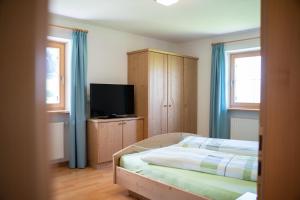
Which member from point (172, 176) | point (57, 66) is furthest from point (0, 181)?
point (57, 66)

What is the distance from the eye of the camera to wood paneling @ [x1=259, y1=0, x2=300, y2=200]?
96 centimetres

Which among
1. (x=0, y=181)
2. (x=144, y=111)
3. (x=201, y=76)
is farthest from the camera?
(x=201, y=76)

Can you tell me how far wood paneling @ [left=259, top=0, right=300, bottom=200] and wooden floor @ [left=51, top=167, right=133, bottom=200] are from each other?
1994 mm

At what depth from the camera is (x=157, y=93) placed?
4566 mm

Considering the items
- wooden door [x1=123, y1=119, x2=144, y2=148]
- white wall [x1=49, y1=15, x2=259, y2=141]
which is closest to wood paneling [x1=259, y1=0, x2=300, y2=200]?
wooden door [x1=123, y1=119, x2=144, y2=148]

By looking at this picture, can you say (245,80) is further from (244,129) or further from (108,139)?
(108,139)

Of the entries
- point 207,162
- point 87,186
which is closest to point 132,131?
point 87,186

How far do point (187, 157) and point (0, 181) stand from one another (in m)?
2.11

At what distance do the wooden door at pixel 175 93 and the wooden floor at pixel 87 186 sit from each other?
1.70m

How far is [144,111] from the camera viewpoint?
4.46m

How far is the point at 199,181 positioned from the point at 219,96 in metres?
3.04

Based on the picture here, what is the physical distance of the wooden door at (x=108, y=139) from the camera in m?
3.86

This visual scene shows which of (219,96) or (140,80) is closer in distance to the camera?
(140,80)

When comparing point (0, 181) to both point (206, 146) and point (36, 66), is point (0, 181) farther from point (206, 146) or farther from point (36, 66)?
point (206, 146)
